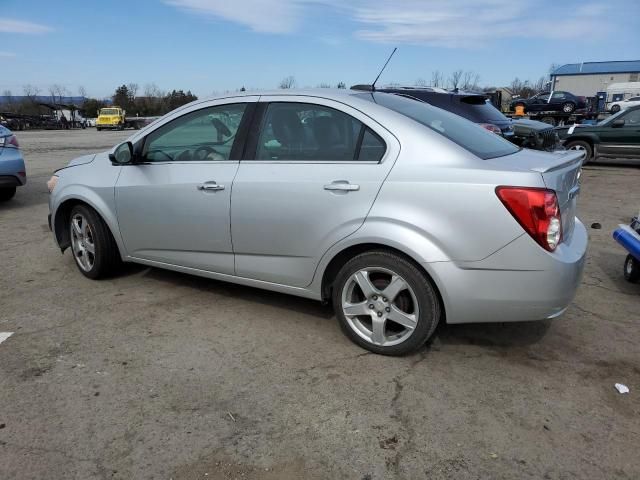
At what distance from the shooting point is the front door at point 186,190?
12.5 feet

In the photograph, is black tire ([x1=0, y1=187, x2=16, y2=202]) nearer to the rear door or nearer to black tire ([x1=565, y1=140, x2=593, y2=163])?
the rear door

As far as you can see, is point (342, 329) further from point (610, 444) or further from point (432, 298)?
point (610, 444)

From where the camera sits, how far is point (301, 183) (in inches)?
135

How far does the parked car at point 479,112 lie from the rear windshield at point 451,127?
5.05m

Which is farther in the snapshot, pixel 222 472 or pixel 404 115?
pixel 404 115

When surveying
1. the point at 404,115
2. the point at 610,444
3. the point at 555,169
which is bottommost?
the point at 610,444

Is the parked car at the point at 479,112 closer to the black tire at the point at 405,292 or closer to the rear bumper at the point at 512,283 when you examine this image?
the black tire at the point at 405,292

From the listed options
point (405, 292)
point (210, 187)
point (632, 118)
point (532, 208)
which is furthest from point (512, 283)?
point (632, 118)

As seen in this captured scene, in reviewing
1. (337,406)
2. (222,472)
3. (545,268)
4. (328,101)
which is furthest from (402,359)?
(328,101)

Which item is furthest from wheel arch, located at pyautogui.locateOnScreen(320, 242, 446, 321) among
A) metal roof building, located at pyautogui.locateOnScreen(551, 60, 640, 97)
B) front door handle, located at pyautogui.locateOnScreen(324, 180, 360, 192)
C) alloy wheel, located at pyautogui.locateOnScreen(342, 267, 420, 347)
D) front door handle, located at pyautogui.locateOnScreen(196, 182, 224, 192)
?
metal roof building, located at pyautogui.locateOnScreen(551, 60, 640, 97)

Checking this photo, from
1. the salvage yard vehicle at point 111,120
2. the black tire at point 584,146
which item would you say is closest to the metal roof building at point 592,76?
the salvage yard vehicle at point 111,120

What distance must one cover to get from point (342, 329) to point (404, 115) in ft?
4.81

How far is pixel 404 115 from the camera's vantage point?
3.41m

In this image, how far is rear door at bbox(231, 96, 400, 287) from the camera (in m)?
3.28
